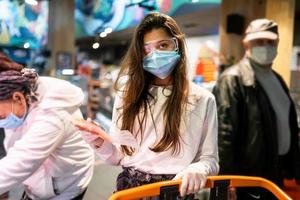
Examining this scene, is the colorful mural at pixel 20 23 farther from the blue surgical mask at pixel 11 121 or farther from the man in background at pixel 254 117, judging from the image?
the man in background at pixel 254 117

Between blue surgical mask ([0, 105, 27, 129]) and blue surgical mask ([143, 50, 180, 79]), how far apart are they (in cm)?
47

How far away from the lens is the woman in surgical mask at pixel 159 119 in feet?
4.11

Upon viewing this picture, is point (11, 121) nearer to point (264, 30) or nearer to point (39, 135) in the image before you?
point (39, 135)

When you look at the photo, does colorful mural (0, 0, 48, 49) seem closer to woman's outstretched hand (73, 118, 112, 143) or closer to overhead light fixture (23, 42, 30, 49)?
overhead light fixture (23, 42, 30, 49)

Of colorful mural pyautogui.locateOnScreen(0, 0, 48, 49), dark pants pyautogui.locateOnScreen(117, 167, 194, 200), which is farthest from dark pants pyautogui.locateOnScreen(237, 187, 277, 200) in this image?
Result: colorful mural pyautogui.locateOnScreen(0, 0, 48, 49)

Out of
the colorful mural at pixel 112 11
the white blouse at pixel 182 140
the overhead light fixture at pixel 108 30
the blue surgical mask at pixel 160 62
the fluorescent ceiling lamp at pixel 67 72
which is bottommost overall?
the white blouse at pixel 182 140

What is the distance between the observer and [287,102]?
2365 mm

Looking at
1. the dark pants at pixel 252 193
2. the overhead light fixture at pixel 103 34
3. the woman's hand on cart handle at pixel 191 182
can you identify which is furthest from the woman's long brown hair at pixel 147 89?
the overhead light fixture at pixel 103 34

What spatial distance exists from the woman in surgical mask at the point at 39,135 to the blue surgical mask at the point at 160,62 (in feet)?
1.10

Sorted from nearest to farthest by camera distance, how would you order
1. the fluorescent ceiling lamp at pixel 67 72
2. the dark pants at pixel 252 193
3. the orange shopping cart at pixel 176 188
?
the orange shopping cart at pixel 176 188 → the dark pants at pixel 252 193 → the fluorescent ceiling lamp at pixel 67 72

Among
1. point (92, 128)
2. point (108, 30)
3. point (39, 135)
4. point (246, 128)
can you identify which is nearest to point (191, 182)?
point (92, 128)

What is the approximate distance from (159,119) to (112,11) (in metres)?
1.26

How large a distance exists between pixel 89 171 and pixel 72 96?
343 mm

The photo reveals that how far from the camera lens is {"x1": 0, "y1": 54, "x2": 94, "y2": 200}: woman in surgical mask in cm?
123
